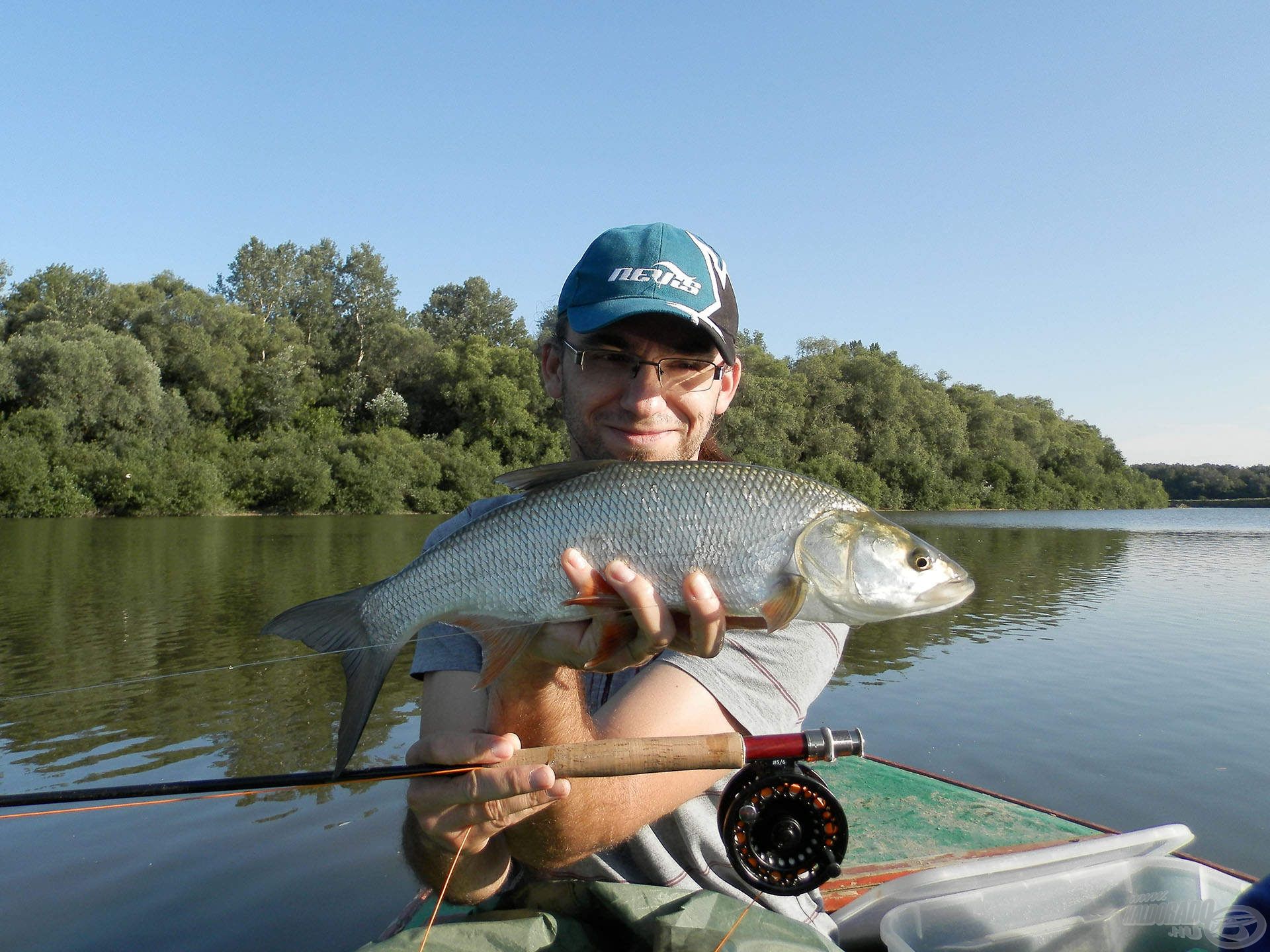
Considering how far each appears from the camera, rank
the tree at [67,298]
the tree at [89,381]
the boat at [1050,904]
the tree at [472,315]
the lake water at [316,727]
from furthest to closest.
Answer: the tree at [472,315] → the tree at [67,298] → the tree at [89,381] → the lake water at [316,727] → the boat at [1050,904]

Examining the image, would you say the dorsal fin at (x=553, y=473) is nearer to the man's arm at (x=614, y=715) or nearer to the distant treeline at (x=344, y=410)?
the man's arm at (x=614, y=715)

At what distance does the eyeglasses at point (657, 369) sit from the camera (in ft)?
8.98

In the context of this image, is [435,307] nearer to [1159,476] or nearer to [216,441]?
[216,441]

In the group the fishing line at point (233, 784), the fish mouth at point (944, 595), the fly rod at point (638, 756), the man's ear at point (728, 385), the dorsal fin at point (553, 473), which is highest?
the man's ear at point (728, 385)

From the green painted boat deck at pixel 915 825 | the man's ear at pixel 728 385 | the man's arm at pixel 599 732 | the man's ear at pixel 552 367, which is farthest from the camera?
the green painted boat deck at pixel 915 825

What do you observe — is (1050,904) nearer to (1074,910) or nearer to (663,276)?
(1074,910)

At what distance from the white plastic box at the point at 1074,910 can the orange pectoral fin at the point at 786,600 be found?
1.06 m

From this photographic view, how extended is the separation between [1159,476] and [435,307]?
8155 cm

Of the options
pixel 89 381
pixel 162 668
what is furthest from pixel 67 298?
pixel 162 668

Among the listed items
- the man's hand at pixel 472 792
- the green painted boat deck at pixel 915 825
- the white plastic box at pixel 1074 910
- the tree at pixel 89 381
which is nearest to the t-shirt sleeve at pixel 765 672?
the man's hand at pixel 472 792

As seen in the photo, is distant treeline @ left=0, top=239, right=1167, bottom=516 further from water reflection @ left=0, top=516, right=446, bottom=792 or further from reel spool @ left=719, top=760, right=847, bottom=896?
reel spool @ left=719, top=760, right=847, bottom=896

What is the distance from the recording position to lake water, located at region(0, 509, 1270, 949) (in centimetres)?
505

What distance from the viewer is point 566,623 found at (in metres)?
2.11

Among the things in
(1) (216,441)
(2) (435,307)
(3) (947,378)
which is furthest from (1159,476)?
(1) (216,441)
